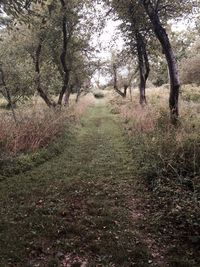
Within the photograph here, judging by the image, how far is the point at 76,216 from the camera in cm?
641

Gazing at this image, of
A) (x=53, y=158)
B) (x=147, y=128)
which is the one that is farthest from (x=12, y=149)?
(x=147, y=128)

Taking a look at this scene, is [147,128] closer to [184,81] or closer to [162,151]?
[162,151]

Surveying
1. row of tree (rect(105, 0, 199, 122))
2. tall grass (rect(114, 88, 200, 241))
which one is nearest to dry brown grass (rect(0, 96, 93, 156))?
tall grass (rect(114, 88, 200, 241))

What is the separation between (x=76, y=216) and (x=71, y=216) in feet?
0.33

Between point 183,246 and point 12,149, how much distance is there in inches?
256

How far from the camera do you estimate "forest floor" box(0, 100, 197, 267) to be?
4.99 metres

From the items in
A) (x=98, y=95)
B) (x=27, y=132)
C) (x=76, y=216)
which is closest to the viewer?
(x=76, y=216)

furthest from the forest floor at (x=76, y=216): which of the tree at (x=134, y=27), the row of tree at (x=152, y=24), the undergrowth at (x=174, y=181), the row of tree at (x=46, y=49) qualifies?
the tree at (x=134, y=27)

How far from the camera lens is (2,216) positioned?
6391 mm

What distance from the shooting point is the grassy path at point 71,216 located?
5.00m

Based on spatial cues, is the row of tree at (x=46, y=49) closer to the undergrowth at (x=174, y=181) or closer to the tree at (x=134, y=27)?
the tree at (x=134, y=27)

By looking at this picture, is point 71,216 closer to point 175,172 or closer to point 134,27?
point 175,172

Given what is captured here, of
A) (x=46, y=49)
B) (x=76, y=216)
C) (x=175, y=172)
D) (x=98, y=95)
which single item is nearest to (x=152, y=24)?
(x=175, y=172)

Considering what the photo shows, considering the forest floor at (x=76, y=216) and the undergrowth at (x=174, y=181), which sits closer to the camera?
the forest floor at (x=76, y=216)
